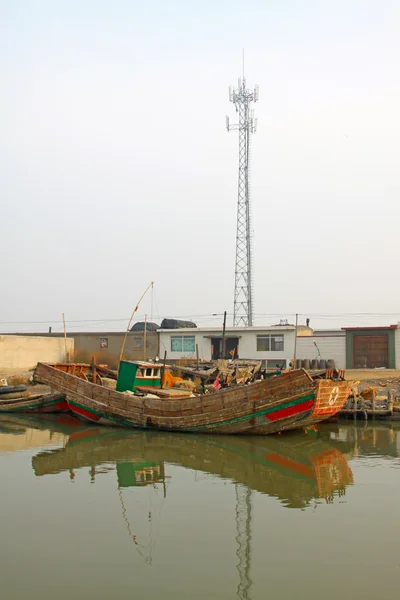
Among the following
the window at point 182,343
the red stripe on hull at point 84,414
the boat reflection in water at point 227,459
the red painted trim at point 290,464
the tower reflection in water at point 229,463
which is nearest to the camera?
the tower reflection in water at point 229,463

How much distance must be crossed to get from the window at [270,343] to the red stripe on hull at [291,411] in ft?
64.6

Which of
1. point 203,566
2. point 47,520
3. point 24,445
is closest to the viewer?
point 203,566

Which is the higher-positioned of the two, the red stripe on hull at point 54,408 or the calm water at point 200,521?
the red stripe on hull at point 54,408

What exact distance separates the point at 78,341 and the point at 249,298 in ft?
42.0

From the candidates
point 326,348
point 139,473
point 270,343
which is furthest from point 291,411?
point 270,343

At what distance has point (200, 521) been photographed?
10688 millimetres

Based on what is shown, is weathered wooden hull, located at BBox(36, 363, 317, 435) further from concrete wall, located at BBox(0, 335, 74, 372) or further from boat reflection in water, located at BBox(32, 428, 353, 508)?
concrete wall, located at BBox(0, 335, 74, 372)

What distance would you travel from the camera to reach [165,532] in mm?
10008

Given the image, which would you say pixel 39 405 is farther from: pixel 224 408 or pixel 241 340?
pixel 241 340

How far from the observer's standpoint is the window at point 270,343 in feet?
127

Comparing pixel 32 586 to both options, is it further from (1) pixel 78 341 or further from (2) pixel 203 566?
(1) pixel 78 341

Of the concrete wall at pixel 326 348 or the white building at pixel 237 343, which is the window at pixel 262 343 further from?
the concrete wall at pixel 326 348

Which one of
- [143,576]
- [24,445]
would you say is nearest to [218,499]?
[143,576]

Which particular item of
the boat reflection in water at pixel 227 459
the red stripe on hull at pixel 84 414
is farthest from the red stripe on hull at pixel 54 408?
the boat reflection in water at pixel 227 459
